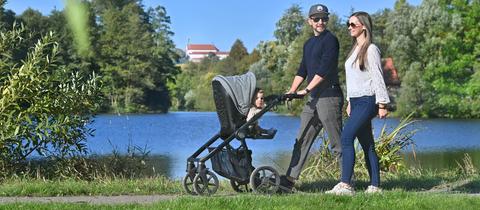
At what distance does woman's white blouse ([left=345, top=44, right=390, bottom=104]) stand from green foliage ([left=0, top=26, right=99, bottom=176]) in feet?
14.1

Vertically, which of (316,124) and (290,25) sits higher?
(290,25)

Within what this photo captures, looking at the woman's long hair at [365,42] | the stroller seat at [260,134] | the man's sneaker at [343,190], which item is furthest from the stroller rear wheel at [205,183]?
the woman's long hair at [365,42]

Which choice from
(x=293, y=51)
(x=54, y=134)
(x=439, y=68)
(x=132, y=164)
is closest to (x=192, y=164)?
(x=54, y=134)

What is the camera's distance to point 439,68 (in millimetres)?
49938

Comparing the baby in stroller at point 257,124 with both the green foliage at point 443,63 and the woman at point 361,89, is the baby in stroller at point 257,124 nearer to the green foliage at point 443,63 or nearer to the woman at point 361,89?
the woman at point 361,89

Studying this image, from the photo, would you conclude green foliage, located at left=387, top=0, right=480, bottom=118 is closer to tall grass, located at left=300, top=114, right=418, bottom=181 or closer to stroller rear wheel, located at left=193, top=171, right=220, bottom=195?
tall grass, located at left=300, top=114, right=418, bottom=181

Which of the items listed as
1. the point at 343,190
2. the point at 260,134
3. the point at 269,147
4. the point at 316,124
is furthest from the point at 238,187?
the point at 269,147

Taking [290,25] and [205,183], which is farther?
[290,25]

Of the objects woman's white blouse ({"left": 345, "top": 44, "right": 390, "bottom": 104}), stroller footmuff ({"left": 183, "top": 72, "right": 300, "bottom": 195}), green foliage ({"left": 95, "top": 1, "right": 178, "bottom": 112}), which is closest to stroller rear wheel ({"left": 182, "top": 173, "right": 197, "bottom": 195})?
stroller footmuff ({"left": 183, "top": 72, "right": 300, "bottom": 195})

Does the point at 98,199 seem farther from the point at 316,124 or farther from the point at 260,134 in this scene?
the point at 316,124

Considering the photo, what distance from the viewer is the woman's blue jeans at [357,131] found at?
7059mm

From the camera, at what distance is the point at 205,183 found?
23.6 feet

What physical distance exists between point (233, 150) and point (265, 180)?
1.43ft

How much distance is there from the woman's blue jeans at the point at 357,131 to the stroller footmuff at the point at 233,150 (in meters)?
0.67
